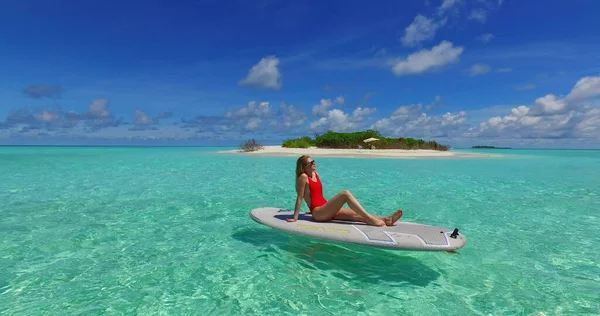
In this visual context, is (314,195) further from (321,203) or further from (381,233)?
(381,233)

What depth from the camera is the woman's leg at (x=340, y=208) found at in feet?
18.5

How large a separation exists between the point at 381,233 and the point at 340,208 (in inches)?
38.4

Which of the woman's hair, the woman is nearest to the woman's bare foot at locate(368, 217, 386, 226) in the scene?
the woman

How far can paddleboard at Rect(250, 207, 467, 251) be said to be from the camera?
477 centimetres

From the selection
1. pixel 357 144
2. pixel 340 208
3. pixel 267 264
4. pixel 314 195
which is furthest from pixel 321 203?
pixel 357 144

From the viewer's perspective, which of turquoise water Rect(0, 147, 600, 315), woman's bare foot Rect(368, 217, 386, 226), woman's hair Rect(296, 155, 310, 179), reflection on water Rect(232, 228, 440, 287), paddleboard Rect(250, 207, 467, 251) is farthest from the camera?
woman's hair Rect(296, 155, 310, 179)

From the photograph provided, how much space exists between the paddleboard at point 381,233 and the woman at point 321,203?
0.37 ft

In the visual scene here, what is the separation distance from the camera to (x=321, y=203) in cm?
621

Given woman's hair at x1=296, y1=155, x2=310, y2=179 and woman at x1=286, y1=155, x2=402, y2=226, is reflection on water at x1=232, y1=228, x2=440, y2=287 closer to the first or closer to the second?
woman at x1=286, y1=155, x2=402, y2=226

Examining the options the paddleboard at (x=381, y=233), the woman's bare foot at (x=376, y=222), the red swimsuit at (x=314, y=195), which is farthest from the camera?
the red swimsuit at (x=314, y=195)

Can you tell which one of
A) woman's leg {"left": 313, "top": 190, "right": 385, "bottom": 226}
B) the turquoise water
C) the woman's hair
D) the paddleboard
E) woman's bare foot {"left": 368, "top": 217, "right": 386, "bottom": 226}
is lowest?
the turquoise water

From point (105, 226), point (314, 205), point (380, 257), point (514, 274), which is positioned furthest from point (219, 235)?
point (514, 274)

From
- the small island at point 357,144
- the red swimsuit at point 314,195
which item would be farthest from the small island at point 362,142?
the red swimsuit at point 314,195

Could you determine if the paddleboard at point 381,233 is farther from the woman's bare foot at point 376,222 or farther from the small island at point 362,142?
the small island at point 362,142
